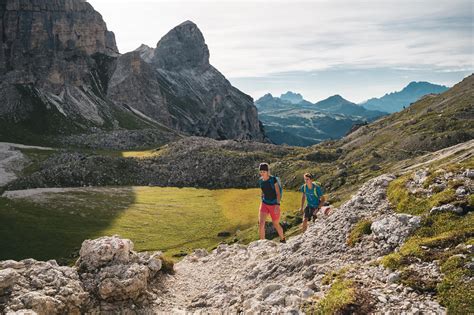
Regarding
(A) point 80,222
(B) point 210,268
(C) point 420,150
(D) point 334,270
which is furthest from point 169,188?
(D) point 334,270

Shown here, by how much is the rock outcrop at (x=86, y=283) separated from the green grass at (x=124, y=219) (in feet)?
141

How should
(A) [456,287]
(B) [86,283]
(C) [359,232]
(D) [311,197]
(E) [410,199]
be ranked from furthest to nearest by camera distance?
(D) [311,197], (B) [86,283], (E) [410,199], (C) [359,232], (A) [456,287]

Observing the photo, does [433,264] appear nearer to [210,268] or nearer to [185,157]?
[210,268]

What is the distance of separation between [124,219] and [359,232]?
256 feet

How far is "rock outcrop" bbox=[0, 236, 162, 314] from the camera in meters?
22.4

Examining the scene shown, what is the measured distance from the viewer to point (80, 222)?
295 feet

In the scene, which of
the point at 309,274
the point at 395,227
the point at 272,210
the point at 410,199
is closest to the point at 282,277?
the point at 309,274

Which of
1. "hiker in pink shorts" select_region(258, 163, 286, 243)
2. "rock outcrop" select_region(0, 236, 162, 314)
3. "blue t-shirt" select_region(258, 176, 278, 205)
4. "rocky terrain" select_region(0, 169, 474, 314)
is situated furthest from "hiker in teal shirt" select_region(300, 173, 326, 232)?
"rock outcrop" select_region(0, 236, 162, 314)

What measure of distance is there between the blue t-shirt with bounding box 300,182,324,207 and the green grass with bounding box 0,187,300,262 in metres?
44.8

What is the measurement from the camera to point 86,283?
2650cm

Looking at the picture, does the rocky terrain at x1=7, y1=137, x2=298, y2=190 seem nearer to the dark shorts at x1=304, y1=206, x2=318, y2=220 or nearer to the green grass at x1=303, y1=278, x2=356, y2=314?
the dark shorts at x1=304, y1=206, x2=318, y2=220

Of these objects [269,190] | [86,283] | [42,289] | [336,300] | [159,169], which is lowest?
[159,169]

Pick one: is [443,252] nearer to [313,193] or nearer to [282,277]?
[282,277]

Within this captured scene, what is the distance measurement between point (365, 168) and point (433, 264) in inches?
4745
